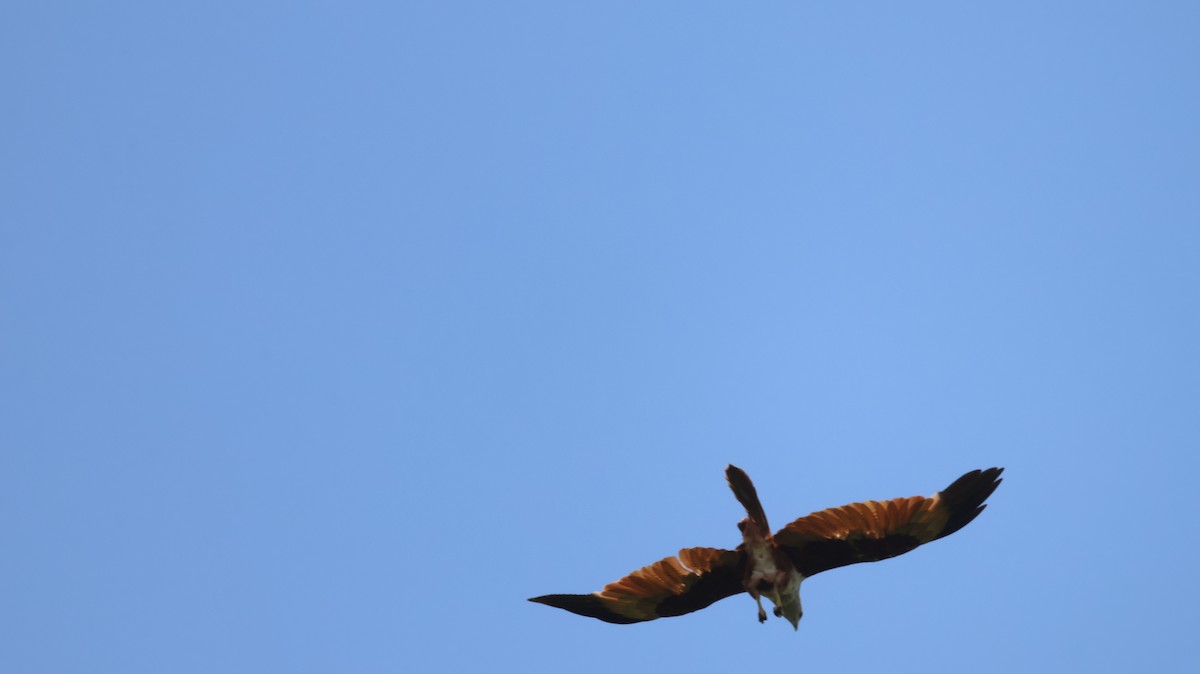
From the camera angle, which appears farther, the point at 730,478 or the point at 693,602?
the point at 693,602

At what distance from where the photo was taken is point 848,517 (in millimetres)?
13383

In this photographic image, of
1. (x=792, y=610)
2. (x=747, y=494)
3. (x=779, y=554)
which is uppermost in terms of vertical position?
(x=747, y=494)

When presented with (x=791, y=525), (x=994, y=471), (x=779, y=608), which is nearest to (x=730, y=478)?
(x=791, y=525)

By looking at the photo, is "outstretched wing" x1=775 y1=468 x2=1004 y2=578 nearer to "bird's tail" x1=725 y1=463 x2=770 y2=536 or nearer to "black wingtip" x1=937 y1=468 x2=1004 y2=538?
"black wingtip" x1=937 y1=468 x2=1004 y2=538

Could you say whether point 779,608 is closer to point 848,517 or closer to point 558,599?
point 848,517

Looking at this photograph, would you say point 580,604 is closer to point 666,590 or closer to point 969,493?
point 666,590

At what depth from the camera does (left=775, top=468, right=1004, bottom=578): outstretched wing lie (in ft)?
42.7

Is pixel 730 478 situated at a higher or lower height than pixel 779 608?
higher

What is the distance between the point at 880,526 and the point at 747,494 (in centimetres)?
190

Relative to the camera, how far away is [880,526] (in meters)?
13.5

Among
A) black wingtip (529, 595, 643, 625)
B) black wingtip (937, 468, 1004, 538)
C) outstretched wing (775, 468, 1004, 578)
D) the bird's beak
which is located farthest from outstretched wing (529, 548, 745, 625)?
black wingtip (937, 468, 1004, 538)

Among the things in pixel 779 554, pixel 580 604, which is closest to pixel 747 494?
pixel 779 554

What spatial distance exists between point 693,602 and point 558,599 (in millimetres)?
1762

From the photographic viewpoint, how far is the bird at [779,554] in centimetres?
1306
